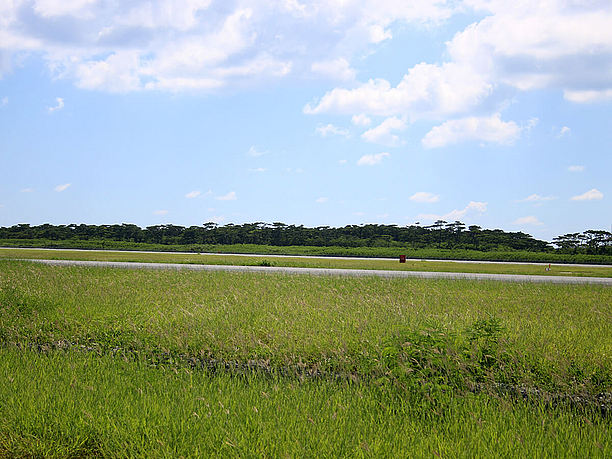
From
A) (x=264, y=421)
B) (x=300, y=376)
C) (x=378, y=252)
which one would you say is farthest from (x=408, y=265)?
(x=264, y=421)

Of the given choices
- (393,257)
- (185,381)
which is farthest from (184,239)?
(185,381)

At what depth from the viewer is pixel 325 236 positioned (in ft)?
168

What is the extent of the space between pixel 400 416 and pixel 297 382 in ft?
4.88

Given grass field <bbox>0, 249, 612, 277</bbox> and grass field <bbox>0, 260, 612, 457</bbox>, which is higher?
grass field <bbox>0, 249, 612, 277</bbox>

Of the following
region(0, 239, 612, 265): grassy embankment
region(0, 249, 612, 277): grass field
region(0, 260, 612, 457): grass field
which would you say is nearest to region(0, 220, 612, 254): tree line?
region(0, 239, 612, 265): grassy embankment

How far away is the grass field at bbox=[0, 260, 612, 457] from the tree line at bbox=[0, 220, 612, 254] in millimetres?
36000

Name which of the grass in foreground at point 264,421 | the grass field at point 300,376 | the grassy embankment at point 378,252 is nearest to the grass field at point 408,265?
the grassy embankment at point 378,252

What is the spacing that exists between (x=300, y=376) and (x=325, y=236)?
4469 centimetres

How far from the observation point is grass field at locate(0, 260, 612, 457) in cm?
445

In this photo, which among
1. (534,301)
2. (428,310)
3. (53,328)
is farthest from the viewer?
(534,301)

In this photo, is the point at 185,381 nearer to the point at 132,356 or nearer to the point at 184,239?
the point at 132,356

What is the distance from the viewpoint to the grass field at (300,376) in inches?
175

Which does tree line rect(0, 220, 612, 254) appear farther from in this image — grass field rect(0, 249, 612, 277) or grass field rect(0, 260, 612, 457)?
grass field rect(0, 260, 612, 457)

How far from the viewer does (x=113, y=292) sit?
41.1 feet
